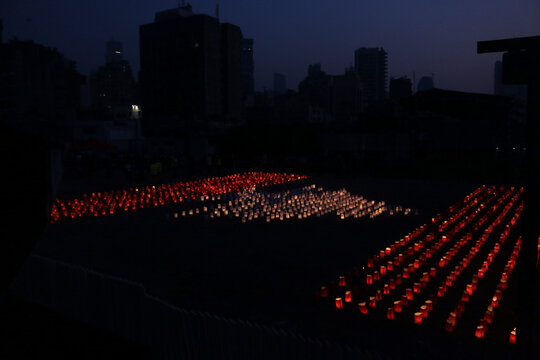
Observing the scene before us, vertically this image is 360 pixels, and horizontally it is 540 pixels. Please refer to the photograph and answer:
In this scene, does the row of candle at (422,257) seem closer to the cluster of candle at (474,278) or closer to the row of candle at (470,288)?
the cluster of candle at (474,278)

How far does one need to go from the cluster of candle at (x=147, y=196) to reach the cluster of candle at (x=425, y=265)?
33.9 feet

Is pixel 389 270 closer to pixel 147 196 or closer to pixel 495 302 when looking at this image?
pixel 495 302

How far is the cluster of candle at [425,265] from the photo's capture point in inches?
318

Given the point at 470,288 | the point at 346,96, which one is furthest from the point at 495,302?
the point at 346,96

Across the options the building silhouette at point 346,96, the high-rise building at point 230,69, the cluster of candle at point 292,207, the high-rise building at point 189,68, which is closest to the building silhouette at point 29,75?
the high-rise building at point 189,68

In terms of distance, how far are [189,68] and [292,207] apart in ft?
332

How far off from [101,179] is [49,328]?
22.3 m

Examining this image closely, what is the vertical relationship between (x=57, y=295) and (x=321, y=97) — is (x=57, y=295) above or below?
below

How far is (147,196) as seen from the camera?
67.6ft

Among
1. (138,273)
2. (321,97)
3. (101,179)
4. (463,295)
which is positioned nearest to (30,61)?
(101,179)

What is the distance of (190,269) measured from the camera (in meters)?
10.2

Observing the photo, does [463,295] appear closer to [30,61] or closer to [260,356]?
[260,356]

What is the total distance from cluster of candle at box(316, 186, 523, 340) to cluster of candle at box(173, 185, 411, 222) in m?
2.94

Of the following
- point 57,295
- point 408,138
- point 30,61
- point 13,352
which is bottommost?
point 13,352
